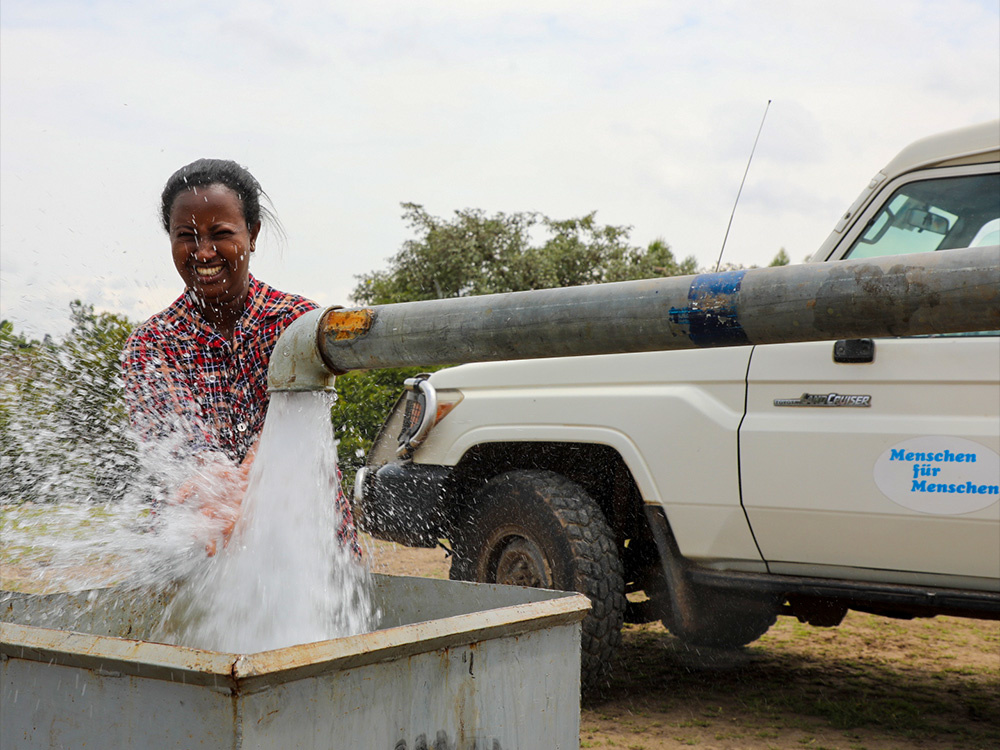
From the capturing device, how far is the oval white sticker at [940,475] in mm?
3326

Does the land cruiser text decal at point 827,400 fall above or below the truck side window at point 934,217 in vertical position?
below

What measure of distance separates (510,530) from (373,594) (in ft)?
5.30

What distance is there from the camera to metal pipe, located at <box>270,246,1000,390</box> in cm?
143

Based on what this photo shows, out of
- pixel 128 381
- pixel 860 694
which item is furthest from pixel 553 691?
pixel 860 694

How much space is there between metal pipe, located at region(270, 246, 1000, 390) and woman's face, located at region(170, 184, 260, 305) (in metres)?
1.03

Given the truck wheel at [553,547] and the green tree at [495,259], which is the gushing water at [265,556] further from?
the green tree at [495,259]

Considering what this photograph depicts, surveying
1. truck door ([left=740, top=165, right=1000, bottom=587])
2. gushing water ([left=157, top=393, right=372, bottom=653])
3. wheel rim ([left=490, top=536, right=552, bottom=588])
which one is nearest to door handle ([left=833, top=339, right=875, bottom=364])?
truck door ([left=740, top=165, right=1000, bottom=587])

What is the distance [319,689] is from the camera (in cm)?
156

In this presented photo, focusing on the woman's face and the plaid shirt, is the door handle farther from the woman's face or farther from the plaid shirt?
the woman's face

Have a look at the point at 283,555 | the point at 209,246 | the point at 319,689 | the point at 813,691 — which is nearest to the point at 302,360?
the point at 283,555

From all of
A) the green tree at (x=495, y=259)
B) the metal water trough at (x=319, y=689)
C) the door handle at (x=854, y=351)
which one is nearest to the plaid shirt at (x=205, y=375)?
the metal water trough at (x=319, y=689)

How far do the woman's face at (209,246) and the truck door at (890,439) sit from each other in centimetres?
195

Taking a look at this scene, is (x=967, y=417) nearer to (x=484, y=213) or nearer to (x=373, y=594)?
(x=373, y=594)

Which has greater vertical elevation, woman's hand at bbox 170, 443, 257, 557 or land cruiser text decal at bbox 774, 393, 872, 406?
land cruiser text decal at bbox 774, 393, 872, 406
